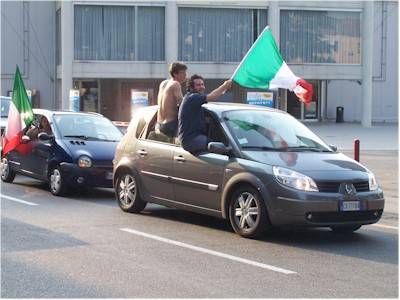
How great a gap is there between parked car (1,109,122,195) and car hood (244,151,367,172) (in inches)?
167

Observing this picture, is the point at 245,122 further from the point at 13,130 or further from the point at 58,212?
the point at 13,130

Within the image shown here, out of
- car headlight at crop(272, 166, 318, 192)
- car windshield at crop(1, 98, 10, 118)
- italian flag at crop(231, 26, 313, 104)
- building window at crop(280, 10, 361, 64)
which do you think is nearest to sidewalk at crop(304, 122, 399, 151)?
building window at crop(280, 10, 361, 64)

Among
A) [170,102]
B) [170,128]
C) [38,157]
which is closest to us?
[170,128]

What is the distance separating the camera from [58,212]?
10266 millimetres

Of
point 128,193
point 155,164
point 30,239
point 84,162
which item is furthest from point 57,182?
point 30,239

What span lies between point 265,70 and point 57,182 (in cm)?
434

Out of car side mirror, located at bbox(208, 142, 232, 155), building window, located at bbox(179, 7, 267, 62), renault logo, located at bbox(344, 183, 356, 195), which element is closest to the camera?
renault logo, located at bbox(344, 183, 356, 195)

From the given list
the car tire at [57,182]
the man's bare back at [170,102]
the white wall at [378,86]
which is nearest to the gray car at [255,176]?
the man's bare back at [170,102]

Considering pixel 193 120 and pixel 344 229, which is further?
pixel 193 120

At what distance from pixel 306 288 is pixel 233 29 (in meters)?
31.6

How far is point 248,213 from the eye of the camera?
8289 millimetres

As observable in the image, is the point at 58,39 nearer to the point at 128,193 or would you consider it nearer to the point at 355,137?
the point at 355,137

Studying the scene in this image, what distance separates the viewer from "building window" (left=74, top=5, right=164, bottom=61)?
35.6 metres

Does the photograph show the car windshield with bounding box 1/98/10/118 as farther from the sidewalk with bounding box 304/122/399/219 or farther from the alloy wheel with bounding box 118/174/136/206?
the sidewalk with bounding box 304/122/399/219
